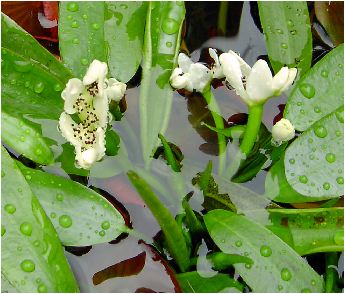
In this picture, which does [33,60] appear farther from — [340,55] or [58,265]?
[340,55]

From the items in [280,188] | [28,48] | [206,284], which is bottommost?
[206,284]

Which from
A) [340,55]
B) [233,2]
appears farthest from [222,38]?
[340,55]

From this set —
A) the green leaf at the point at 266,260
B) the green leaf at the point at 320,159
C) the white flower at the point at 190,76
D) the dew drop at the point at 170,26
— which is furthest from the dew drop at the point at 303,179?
the dew drop at the point at 170,26

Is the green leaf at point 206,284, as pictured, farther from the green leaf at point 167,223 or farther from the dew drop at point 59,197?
the dew drop at point 59,197

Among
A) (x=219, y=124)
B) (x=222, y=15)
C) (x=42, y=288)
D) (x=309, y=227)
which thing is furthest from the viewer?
(x=222, y=15)

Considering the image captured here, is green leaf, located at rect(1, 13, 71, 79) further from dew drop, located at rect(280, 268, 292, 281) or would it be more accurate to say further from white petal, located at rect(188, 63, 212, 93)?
dew drop, located at rect(280, 268, 292, 281)

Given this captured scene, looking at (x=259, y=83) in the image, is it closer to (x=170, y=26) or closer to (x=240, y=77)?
(x=240, y=77)

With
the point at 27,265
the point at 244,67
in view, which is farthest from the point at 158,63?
the point at 27,265
